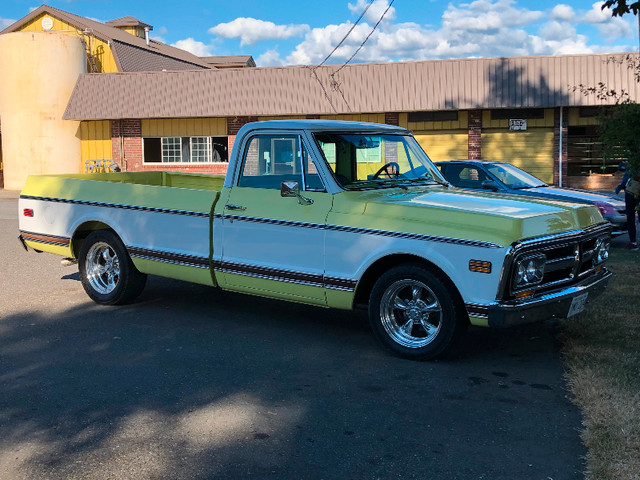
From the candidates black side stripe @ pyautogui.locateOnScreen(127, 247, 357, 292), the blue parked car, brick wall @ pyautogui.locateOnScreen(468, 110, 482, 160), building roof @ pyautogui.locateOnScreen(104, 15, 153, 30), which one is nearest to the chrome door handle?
black side stripe @ pyautogui.locateOnScreen(127, 247, 357, 292)

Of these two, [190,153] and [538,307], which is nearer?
[538,307]

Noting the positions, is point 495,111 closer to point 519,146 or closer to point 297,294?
point 519,146

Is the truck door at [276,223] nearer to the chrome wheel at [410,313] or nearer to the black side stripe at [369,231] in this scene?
the black side stripe at [369,231]

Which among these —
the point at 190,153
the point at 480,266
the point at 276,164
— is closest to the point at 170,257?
the point at 276,164

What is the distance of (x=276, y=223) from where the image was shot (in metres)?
6.39

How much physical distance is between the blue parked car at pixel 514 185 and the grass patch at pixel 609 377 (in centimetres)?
348

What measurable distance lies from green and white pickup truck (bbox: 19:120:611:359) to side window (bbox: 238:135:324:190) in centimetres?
1

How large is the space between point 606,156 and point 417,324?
2.78m

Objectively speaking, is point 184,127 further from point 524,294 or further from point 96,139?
point 524,294

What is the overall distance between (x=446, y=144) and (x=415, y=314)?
885 inches

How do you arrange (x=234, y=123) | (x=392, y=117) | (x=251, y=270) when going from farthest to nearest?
(x=234, y=123) < (x=392, y=117) < (x=251, y=270)

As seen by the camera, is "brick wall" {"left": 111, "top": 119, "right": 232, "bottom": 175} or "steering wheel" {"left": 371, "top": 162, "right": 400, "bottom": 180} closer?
"steering wheel" {"left": 371, "top": 162, "right": 400, "bottom": 180}

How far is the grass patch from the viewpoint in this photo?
395cm

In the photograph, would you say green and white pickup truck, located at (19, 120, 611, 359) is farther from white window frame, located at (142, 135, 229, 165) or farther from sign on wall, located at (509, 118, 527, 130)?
white window frame, located at (142, 135, 229, 165)
